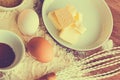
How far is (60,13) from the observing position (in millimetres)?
945

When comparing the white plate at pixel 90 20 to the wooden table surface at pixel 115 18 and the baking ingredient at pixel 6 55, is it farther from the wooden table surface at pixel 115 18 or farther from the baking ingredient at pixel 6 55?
the baking ingredient at pixel 6 55

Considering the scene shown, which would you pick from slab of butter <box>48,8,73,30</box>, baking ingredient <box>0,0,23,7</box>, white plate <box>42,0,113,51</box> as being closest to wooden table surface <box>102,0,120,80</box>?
white plate <box>42,0,113,51</box>

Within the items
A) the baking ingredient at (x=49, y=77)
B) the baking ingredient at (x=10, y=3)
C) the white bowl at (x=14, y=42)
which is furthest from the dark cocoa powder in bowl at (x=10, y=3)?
the baking ingredient at (x=49, y=77)

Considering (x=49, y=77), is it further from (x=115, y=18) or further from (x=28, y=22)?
(x=115, y=18)

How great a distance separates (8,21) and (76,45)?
0.19 meters

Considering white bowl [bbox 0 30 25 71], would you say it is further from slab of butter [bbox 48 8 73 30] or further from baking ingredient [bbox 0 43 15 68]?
slab of butter [bbox 48 8 73 30]

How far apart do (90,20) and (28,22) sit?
22 centimetres

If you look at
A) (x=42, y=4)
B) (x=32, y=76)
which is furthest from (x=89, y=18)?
(x=32, y=76)

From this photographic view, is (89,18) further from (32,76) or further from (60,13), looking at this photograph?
(32,76)

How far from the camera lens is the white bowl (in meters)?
0.84

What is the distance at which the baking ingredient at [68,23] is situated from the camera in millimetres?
929

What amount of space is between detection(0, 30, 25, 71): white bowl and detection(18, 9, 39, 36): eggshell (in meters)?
0.04

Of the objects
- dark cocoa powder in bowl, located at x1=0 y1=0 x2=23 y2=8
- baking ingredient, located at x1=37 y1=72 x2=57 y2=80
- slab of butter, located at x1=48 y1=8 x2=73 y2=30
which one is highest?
dark cocoa powder in bowl, located at x1=0 y1=0 x2=23 y2=8

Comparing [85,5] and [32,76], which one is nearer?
[32,76]
